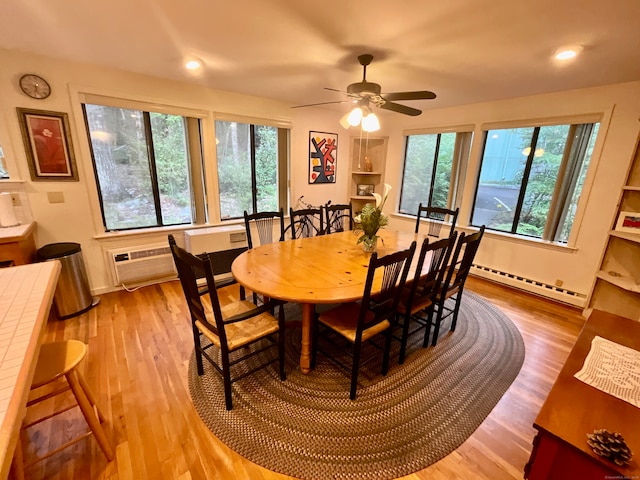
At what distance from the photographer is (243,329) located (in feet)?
5.83

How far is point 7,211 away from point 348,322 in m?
3.07

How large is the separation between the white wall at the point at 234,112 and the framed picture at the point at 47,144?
52 millimetres

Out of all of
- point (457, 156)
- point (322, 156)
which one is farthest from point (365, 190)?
point (457, 156)

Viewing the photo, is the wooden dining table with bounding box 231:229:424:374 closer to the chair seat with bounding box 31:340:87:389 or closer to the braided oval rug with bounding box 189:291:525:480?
the braided oval rug with bounding box 189:291:525:480

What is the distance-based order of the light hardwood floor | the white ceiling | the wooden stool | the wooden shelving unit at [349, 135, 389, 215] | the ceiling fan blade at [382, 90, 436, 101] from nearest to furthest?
the wooden stool < the light hardwood floor < the white ceiling < the ceiling fan blade at [382, 90, 436, 101] < the wooden shelving unit at [349, 135, 389, 215]

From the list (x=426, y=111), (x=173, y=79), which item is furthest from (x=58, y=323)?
(x=426, y=111)

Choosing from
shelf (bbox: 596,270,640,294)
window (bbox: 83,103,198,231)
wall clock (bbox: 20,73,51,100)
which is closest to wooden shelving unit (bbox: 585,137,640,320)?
shelf (bbox: 596,270,640,294)

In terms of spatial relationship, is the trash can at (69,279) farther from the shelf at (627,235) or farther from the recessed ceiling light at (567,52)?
the shelf at (627,235)

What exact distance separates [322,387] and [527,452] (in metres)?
1.22

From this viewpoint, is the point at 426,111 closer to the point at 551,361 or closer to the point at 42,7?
the point at 551,361

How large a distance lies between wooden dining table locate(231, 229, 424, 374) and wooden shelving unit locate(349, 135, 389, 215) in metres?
2.53

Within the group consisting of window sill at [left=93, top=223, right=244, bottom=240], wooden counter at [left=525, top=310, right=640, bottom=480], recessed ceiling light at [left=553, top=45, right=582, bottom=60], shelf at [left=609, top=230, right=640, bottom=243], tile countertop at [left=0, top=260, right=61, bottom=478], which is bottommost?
wooden counter at [left=525, top=310, right=640, bottom=480]

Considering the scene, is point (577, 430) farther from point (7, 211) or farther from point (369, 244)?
point (7, 211)

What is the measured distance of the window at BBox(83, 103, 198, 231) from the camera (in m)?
2.96
